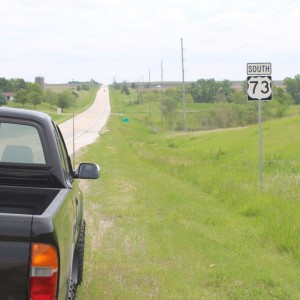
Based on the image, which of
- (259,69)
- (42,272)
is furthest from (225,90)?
(42,272)

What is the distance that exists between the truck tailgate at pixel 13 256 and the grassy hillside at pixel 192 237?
2.94 metres

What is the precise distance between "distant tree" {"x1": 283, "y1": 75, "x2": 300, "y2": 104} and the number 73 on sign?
10874cm

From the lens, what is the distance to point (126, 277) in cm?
597

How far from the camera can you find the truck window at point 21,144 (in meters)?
4.37

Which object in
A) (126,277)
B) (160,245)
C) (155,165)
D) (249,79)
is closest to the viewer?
(126,277)

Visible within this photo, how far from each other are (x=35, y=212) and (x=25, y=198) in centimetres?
19

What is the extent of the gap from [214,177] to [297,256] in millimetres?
7801

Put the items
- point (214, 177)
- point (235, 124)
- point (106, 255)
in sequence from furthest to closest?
1. point (235, 124)
2. point (214, 177)
3. point (106, 255)

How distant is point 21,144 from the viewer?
4.55 metres

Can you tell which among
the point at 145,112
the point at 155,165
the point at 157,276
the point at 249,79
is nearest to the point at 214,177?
the point at 249,79

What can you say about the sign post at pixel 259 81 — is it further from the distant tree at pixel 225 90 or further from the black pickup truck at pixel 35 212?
the distant tree at pixel 225 90

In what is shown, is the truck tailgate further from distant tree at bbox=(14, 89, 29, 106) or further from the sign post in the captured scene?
distant tree at bbox=(14, 89, 29, 106)

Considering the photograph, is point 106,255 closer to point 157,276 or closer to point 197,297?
point 157,276

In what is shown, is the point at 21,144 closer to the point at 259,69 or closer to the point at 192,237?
the point at 192,237
